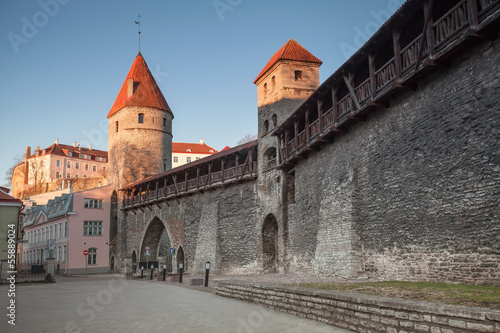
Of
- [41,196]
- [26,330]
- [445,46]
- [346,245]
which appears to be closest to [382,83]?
[445,46]

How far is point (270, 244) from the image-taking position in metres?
23.2

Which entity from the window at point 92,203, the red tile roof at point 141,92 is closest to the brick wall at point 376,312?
the window at point 92,203

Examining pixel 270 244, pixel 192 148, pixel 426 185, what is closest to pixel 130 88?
pixel 270 244

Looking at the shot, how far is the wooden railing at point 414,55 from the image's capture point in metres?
8.75

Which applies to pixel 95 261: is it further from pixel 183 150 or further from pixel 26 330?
pixel 183 150

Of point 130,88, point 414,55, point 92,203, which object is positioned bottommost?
point 92,203

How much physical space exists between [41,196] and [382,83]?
5781 centimetres

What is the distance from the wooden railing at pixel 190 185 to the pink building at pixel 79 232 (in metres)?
2.83

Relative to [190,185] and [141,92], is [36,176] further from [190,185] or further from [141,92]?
[190,185]

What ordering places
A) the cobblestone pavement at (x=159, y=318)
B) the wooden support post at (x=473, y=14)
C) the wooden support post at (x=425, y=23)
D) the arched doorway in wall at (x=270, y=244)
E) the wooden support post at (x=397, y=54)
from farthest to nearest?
1. the arched doorway in wall at (x=270, y=244)
2. the wooden support post at (x=397, y=54)
3. the wooden support post at (x=425, y=23)
4. the wooden support post at (x=473, y=14)
5. the cobblestone pavement at (x=159, y=318)

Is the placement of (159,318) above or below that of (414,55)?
below

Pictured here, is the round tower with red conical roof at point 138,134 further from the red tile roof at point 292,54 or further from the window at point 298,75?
the window at point 298,75

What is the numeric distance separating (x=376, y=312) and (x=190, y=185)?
25.7 m

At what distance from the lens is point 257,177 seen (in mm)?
24531
